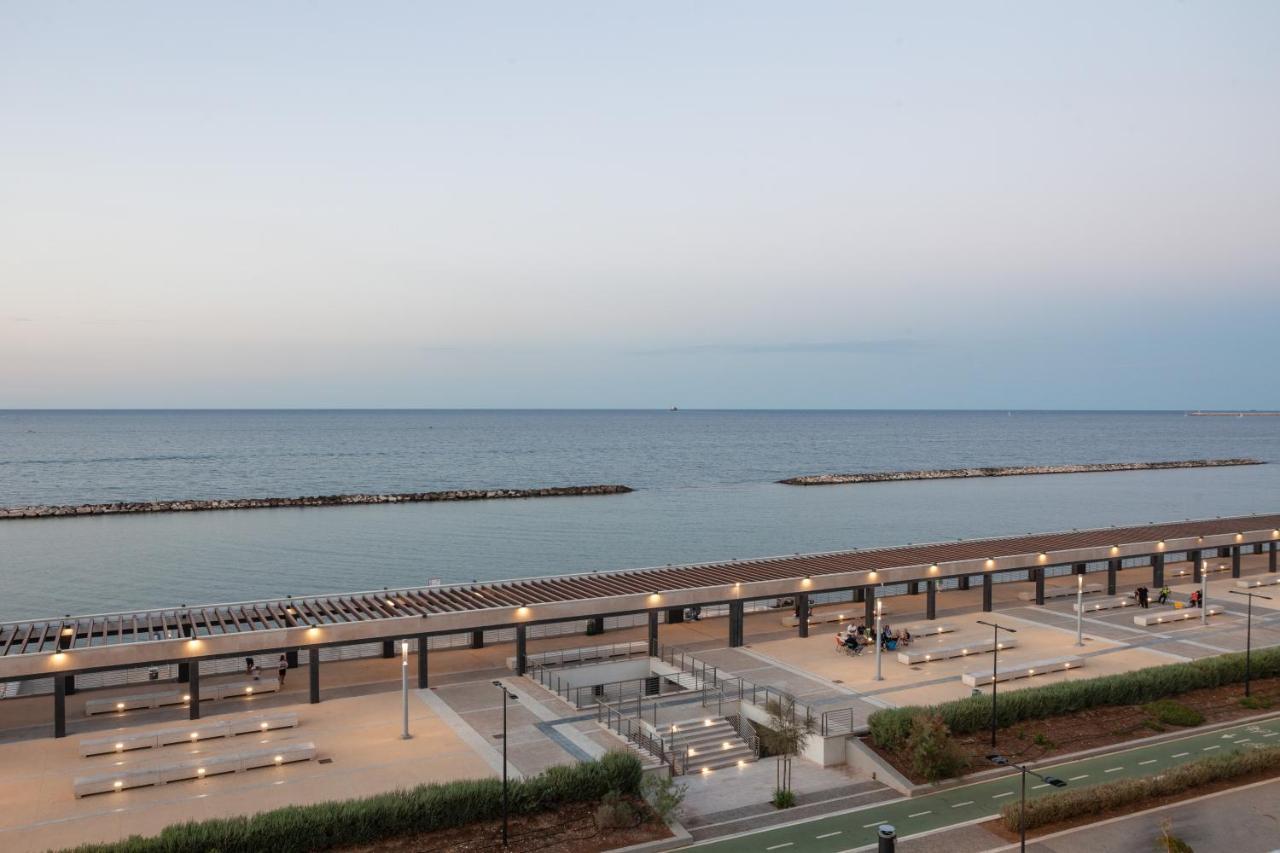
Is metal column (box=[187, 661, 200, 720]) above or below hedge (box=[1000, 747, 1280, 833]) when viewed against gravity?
above

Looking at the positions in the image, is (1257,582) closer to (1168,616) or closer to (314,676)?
(1168,616)

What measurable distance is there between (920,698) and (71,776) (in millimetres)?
27913

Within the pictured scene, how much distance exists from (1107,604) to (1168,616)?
11.6ft

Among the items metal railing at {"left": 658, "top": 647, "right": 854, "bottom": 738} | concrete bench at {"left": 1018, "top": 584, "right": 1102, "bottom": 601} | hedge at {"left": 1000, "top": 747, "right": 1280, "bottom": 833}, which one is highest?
metal railing at {"left": 658, "top": 647, "right": 854, "bottom": 738}

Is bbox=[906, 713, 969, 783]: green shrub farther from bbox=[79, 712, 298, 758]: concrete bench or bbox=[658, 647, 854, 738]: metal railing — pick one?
bbox=[79, 712, 298, 758]: concrete bench

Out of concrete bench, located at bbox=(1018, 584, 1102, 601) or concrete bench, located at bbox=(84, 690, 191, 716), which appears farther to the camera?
concrete bench, located at bbox=(1018, 584, 1102, 601)

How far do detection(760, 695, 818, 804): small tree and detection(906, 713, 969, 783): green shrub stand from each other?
10.8 ft

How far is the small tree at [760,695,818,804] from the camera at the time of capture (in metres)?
28.3

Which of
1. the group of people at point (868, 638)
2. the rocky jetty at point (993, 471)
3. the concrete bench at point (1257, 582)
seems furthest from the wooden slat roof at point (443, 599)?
the rocky jetty at point (993, 471)

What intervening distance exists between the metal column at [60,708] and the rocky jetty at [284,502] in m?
87.4

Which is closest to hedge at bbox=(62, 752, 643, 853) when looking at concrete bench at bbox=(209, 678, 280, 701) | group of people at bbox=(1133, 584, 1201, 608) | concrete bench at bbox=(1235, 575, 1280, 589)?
concrete bench at bbox=(209, 678, 280, 701)

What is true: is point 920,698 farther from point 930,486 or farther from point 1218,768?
point 930,486

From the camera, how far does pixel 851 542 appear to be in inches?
3639

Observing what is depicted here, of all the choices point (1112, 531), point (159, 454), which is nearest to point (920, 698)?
point (1112, 531)
